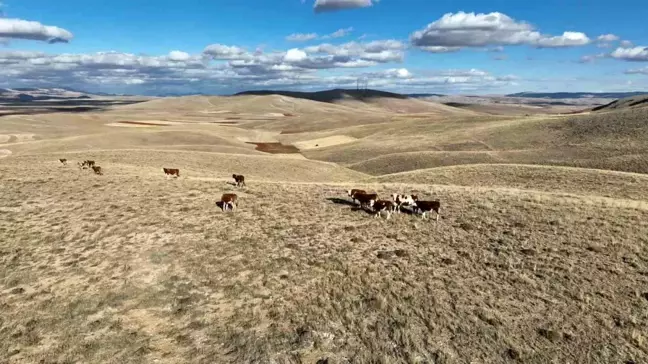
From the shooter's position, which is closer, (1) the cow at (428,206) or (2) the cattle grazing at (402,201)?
(1) the cow at (428,206)

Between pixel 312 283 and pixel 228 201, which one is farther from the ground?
pixel 228 201

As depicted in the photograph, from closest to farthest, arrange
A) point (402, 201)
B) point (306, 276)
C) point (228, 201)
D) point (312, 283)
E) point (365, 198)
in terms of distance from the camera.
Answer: point (312, 283) < point (306, 276) < point (228, 201) < point (365, 198) < point (402, 201)

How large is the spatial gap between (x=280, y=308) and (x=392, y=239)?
324 inches

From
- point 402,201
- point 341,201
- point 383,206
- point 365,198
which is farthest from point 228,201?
point 402,201

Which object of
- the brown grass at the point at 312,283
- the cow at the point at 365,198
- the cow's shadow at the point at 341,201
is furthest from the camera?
the cow's shadow at the point at 341,201

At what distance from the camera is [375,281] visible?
A: 56.6 ft

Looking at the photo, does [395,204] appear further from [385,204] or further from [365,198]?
[365,198]

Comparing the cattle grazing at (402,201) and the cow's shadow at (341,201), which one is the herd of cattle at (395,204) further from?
the cow's shadow at (341,201)

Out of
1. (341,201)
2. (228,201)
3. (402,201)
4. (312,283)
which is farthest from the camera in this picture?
(341,201)

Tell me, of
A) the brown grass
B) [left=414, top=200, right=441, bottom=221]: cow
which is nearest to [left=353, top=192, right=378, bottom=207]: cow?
the brown grass

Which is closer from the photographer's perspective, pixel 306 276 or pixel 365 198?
pixel 306 276

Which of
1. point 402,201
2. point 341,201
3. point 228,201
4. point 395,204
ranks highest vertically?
point 228,201

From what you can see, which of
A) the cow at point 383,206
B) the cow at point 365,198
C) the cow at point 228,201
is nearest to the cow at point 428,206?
the cow at point 383,206

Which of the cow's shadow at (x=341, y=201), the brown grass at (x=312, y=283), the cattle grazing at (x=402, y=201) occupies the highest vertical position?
the cattle grazing at (x=402, y=201)
